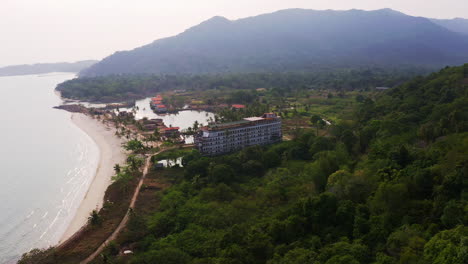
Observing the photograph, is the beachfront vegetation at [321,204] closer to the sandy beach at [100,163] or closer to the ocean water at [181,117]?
the sandy beach at [100,163]

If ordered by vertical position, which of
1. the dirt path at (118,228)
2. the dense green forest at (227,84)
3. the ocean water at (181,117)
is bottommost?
the dirt path at (118,228)

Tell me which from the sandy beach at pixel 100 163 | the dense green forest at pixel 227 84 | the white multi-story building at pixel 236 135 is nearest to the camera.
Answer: the sandy beach at pixel 100 163

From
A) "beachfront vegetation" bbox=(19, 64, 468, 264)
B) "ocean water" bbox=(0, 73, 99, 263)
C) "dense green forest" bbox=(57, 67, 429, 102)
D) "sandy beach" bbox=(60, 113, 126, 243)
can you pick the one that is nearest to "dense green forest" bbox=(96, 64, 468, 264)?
"beachfront vegetation" bbox=(19, 64, 468, 264)

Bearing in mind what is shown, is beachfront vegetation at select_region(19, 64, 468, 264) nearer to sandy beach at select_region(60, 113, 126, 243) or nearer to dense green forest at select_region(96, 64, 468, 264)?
dense green forest at select_region(96, 64, 468, 264)

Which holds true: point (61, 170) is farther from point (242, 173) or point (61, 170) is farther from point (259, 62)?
point (259, 62)

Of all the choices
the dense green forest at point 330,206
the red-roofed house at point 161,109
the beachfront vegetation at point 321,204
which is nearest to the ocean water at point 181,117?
the red-roofed house at point 161,109

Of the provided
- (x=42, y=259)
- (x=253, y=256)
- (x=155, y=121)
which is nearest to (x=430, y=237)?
(x=253, y=256)

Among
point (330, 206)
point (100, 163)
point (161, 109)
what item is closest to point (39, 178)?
point (100, 163)
